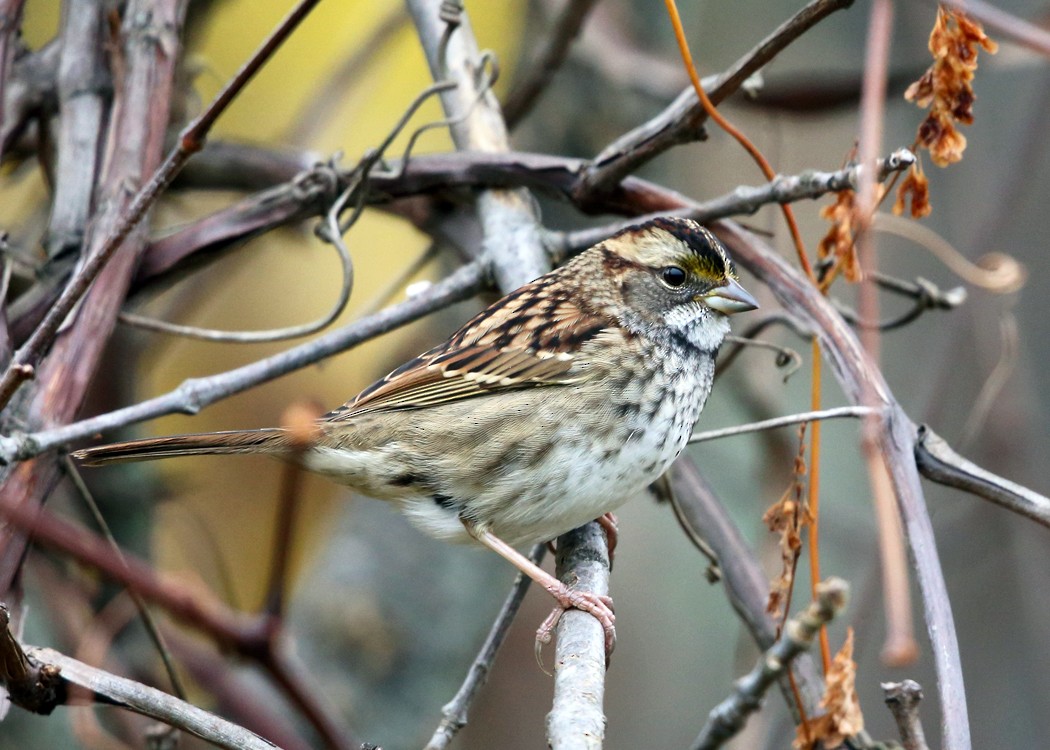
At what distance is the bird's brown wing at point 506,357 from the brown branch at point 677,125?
9.9 inches

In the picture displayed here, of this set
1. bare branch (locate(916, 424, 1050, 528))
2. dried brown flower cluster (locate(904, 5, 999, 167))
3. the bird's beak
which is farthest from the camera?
the bird's beak

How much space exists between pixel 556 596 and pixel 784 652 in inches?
47.9

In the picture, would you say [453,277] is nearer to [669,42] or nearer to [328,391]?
[669,42]

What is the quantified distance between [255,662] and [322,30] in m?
3.00

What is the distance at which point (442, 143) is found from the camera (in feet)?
15.7

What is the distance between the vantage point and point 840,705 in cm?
159

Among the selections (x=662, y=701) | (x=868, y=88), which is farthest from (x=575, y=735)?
(x=662, y=701)

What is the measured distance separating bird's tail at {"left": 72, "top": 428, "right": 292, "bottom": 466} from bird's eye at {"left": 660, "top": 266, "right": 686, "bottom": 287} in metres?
0.93

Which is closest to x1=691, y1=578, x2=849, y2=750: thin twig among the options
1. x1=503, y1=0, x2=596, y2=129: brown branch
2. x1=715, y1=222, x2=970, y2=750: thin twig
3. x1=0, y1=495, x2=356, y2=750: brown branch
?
x1=715, y1=222, x2=970, y2=750: thin twig

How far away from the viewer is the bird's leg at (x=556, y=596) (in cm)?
215

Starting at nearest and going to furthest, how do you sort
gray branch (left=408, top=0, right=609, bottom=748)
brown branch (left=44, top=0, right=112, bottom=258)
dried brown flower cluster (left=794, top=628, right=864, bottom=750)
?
dried brown flower cluster (left=794, top=628, right=864, bottom=750), gray branch (left=408, top=0, right=609, bottom=748), brown branch (left=44, top=0, right=112, bottom=258)

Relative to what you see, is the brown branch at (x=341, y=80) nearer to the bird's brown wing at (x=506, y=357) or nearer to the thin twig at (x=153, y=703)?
the bird's brown wing at (x=506, y=357)

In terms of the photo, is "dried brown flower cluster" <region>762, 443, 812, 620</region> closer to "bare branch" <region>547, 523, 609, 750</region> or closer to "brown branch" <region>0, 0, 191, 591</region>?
"bare branch" <region>547, 523, 609, 750</region>

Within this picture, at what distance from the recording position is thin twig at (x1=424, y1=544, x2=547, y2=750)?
6.28 feet
